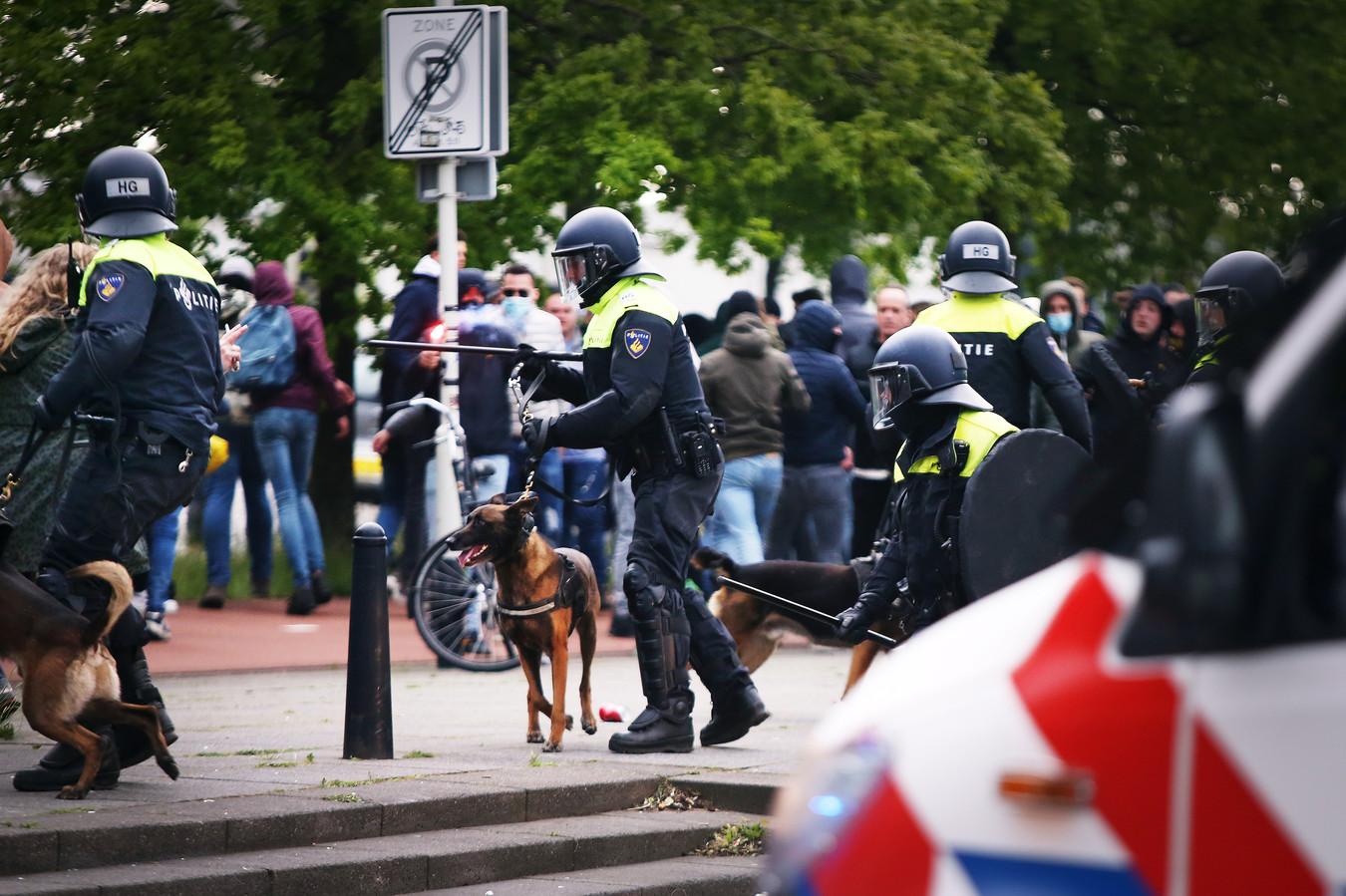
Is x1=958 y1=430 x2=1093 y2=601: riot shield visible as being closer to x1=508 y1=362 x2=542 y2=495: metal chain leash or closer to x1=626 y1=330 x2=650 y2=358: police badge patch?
x1=626 y1=330 x2=650 y2=358: police badge patch

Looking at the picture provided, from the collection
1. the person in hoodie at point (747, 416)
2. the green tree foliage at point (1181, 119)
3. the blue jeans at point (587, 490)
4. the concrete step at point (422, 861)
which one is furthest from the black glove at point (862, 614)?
the green tree foliage at point (1181, 119)

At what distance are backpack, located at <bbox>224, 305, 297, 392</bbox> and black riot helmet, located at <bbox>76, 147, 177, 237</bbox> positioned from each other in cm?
495

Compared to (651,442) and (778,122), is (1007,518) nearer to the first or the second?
(651,442)

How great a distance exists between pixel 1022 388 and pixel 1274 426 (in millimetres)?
5801

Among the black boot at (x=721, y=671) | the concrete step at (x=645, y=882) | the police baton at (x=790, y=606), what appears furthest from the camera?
the black boot at (x=721, y=671)

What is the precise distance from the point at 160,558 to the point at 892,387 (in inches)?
218

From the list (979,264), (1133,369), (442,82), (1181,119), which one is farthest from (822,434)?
(1181,119)

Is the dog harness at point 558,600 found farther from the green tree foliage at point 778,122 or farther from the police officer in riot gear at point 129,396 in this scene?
the green tree foliage at point 778,122

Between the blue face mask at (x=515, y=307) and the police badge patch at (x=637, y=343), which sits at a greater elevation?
the police badge patch at (x=637, y=343)

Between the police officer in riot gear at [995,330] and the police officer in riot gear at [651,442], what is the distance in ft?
4.47

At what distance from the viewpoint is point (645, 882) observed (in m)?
5.53

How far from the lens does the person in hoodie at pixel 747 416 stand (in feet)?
36.7

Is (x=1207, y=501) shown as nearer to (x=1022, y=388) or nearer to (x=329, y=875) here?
(x=329, y=875)

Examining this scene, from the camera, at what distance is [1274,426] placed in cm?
212
